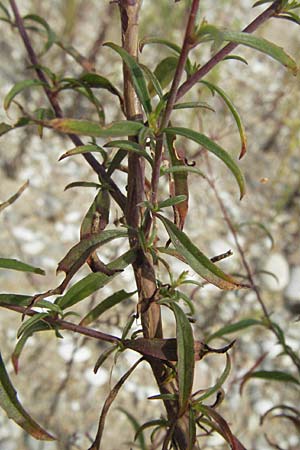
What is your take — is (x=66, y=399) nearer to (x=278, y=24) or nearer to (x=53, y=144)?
(x=53, y=144)

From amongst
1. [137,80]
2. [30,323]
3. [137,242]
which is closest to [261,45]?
[137,80]

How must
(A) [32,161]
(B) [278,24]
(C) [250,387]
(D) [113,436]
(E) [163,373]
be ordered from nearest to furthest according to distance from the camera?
(E) [163,373] → (D) [113,436] → (C) [250,387] → (A) [32,161] → (B) [278,24]

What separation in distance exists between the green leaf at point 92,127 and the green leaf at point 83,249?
0.35ft

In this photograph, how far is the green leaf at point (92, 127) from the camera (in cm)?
45

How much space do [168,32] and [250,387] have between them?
1.28 m

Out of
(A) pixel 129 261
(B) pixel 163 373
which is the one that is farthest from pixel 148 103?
(B) pixel 163 373

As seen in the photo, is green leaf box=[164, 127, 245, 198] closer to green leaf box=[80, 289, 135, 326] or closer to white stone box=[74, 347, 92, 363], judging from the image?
green leaf box=[80, 289, 135, 326]

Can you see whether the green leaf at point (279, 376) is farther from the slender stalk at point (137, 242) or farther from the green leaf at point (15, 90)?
the green leaf at point (15, 90)

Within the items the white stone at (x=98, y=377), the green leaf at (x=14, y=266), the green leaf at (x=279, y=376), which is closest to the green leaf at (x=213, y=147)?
the green leaf at (x=14, y=266)

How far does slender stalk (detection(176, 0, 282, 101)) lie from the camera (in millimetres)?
493

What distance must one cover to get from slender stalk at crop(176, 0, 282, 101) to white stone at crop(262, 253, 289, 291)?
1.36m

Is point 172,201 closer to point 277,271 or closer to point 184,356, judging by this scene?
point 184,356

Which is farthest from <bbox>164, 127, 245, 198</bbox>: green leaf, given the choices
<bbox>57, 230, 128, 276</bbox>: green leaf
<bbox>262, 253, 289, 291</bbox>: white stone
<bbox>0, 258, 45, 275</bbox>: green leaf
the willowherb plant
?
<bbox>262, 253, 289, 291</bbox>: white stone

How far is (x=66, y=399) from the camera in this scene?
151 centimetres
